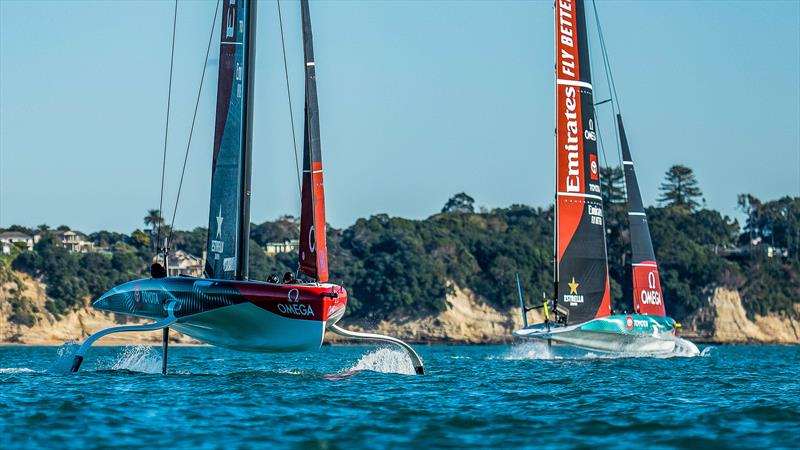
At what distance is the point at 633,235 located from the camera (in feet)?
151

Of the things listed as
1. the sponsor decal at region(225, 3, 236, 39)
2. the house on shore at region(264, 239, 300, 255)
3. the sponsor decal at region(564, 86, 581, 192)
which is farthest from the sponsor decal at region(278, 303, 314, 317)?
the house on shore at region(264, 239, 300, 255)

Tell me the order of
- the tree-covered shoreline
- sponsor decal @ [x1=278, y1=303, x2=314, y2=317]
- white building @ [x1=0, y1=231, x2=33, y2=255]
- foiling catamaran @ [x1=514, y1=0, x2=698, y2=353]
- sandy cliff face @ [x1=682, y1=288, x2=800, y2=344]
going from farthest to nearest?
white building @ [x1=0, y1=231, x2=33, y2=255]
sandy cliff face @ [x1=682, y1=288, x2=800, y2=344]
the tree-covered shoreline
foiling catamaran @ [x1=514, y1=0, x2=698, y2=353]
sponsor decal @ [x1=278, y1=303, x2=314, y2=317]

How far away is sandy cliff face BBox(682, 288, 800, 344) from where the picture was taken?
329ft

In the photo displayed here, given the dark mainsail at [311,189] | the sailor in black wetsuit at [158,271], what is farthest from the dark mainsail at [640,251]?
the sailor in black wetsuit at [158,271]

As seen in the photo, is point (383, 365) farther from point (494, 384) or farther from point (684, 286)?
point (684, 286)

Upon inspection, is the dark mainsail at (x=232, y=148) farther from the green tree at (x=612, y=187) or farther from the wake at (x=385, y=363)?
the green tree at (x=612, y=187)

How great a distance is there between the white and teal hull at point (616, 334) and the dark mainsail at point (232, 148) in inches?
502

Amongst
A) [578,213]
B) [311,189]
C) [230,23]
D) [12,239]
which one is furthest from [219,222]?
[12,239]

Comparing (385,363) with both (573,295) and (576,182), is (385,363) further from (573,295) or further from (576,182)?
(576,182)

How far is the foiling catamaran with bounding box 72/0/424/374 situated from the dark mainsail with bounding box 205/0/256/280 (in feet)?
0.06

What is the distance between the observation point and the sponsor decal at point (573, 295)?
3894 centimetres

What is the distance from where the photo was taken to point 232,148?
26562 millimetres

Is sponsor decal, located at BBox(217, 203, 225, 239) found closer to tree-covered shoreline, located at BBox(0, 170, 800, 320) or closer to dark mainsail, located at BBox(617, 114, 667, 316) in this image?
dark mainsail, located at BBox(617, 114, 667, 316)

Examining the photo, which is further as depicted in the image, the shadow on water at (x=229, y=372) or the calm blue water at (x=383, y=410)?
the shadow on water at (x=229, y=372)
